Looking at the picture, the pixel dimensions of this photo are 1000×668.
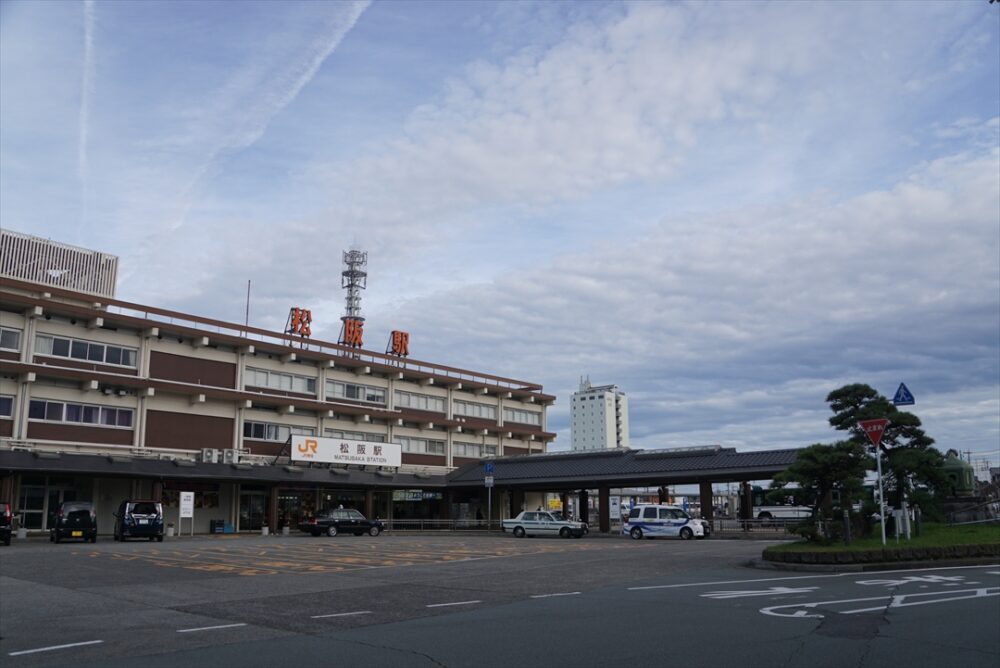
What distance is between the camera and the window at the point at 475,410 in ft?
218

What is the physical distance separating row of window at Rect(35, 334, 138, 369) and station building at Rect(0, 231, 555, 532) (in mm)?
67

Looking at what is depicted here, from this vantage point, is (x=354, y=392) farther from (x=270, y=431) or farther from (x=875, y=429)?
(x=875, y=429)

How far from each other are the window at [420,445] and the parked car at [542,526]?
1674 cm

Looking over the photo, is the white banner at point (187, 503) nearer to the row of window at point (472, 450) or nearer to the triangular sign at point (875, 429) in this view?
the row of window at point (472, 450)

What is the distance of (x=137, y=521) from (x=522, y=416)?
4054 cm

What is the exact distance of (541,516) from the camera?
4512 centimetres

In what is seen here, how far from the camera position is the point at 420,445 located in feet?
206

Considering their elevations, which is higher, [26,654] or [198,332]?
[198,332]

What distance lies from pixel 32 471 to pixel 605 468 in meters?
30.6

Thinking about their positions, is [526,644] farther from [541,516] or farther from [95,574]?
[541,516]

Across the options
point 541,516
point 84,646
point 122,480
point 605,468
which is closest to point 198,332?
point 122,480

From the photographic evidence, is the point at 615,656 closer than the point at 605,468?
Yes

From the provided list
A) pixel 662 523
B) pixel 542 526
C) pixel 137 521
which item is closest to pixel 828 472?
pixel 662 523

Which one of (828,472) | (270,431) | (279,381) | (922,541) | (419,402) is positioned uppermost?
(279,381)
